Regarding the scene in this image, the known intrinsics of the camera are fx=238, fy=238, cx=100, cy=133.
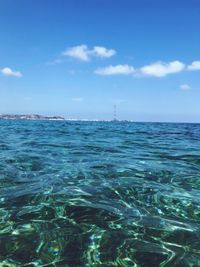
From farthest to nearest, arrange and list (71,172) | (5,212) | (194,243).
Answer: (71,172) → (5,212) → (194,243)

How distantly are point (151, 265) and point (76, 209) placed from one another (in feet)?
5.75

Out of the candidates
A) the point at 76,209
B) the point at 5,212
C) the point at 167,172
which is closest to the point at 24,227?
the point at 5,212

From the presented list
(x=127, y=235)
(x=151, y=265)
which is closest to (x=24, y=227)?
(x=127, y=235)

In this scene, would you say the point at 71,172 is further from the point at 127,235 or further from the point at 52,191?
the point at 127,235

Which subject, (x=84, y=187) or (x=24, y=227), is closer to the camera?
(x=24, y=227)

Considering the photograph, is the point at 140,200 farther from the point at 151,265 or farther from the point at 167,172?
the point at 167,172

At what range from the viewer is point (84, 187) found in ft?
17.4

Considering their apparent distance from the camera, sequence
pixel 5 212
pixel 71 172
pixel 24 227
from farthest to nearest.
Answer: pixel 71 172 → pixel 5 212 → pixel 24 227

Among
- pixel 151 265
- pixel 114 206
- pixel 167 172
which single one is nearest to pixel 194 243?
pixel 151 265

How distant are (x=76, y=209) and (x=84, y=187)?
3.98 ft

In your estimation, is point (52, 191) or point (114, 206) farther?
point (52, 191)

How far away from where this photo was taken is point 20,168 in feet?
22.8

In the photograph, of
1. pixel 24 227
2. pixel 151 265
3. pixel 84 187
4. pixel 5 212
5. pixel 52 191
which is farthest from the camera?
pixel 84 187

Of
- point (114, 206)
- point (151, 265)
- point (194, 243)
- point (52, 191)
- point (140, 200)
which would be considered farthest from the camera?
point (52, 191)
